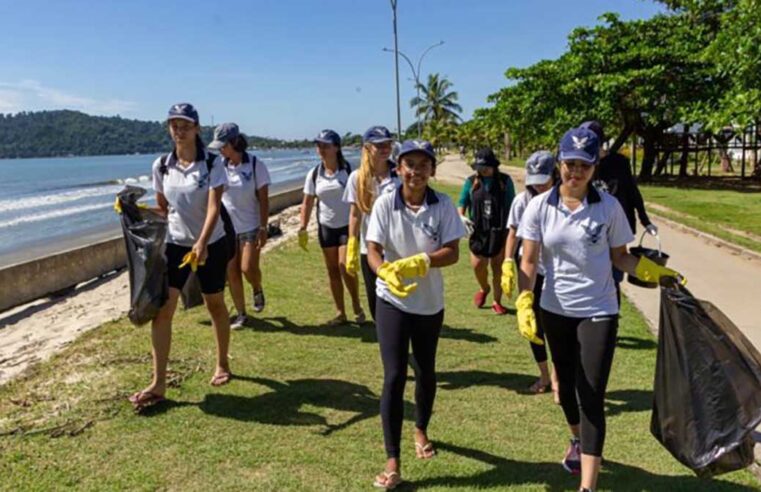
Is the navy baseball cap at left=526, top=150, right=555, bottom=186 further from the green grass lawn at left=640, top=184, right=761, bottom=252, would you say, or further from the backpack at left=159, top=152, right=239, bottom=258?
the green grass lawn at left=640, top=184, right=761, bottom=252

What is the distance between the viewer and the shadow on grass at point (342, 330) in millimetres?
6047

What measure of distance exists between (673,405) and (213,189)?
117 inches

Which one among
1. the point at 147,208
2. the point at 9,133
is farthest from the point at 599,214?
the point at 9,133

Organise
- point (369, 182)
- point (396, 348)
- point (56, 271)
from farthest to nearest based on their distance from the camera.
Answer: point (56, 271) < point (369, 182) < point (396, 348)

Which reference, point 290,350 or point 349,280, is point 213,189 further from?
point 349,280

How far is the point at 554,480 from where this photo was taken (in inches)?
130

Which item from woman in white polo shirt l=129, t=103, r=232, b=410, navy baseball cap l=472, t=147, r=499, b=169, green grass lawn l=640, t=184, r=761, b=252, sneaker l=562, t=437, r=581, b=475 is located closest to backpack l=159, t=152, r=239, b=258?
woman in white polo shirt l=129, t=103, r=232, b=410

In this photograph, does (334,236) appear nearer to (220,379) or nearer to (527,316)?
(220,379)

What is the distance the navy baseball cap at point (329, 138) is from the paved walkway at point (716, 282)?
3.76m

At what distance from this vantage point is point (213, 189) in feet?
13.6

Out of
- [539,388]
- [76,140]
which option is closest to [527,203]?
[539,388]

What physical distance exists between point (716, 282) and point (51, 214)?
26646 millimetres

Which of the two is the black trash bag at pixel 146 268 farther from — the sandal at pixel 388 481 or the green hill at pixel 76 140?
the green hill at pixel 76 140

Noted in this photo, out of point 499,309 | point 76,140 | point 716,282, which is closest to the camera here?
point 499,309
